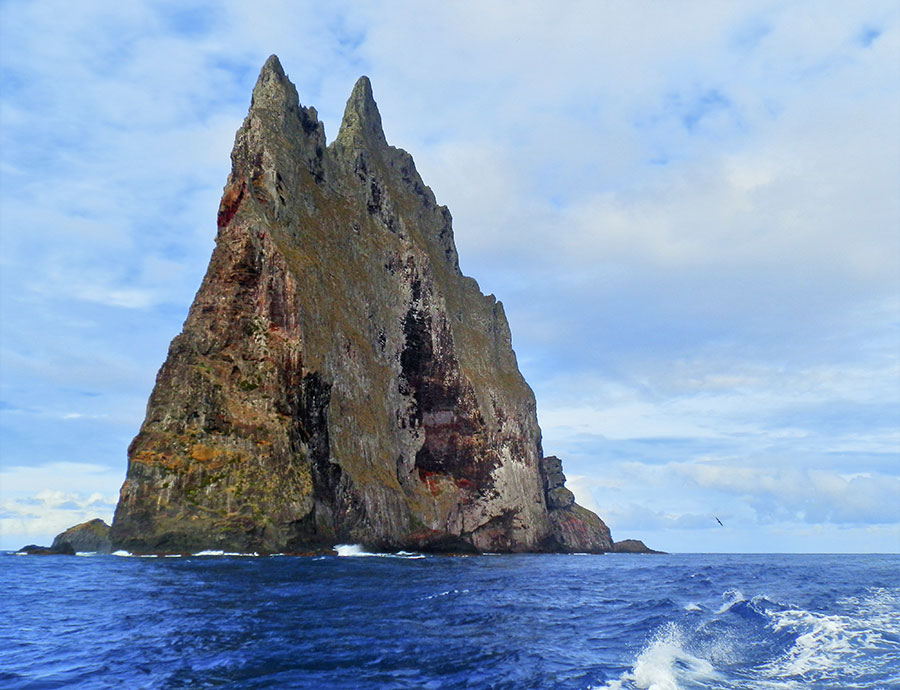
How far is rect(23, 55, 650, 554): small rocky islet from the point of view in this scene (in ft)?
215

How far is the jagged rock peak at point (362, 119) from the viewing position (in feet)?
389

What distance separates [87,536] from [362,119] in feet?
268

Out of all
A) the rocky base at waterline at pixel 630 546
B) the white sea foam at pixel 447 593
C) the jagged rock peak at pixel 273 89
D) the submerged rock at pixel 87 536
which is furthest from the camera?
the rocky base at waterline at pixel 630 546

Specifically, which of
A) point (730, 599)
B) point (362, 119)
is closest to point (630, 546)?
point (362, 119)

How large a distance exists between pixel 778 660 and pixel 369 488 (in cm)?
6561

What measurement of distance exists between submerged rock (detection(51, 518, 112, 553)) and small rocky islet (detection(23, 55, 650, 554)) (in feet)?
0.75

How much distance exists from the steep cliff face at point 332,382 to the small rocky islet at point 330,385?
0.23m

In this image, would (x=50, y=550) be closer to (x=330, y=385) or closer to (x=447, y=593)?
(x=330, y=385)

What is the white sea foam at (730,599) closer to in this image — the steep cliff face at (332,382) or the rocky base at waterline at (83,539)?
the steep cliff face at (332,382)

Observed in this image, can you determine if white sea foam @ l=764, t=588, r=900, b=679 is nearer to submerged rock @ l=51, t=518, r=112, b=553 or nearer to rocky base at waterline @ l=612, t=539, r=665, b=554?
submerged rock @ l=51, t=518, r=112, b=553

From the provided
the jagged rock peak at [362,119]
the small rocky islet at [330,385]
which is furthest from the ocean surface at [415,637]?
the jagged rock peak at [362,119]

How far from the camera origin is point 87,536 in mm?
71375

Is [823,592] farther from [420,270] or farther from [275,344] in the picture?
[420,270]

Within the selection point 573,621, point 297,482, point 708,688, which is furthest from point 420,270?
point 708,688
